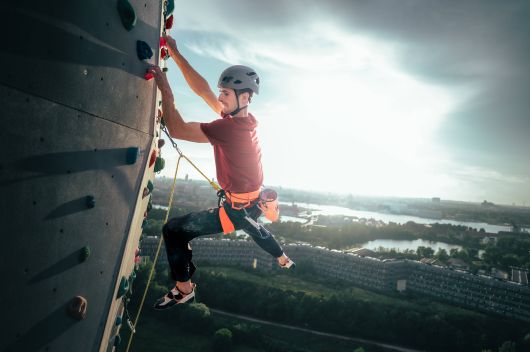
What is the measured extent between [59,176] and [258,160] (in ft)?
8.33

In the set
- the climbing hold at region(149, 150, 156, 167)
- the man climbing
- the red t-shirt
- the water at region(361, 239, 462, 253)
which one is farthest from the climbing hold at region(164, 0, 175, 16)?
the water at region(361, 239, 462, 253)

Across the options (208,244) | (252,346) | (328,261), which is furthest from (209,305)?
(328,261)

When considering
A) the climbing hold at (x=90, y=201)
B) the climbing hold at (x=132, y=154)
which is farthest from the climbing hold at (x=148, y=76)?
the climbing hold at (x=90, y=201)

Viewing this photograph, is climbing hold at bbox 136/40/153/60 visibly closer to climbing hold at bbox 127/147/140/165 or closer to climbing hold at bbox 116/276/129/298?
climbing hold at bbox 127/147/140/165

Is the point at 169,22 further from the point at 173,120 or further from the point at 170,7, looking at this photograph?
the point at 173,120

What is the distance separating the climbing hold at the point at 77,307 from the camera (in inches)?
118

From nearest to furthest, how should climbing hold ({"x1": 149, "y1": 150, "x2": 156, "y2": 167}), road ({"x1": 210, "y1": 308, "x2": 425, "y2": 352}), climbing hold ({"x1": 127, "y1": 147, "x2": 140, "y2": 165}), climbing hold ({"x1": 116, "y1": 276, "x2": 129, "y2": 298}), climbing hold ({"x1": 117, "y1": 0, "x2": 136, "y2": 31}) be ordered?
climbing hold ({"x1": 117, "y1": 0, "x2": 136, "y2": 31}) < climbing hold ({"x1": 127, "y1": 147, "x2": 140, "y2": 165}) < climbing hold ({"x1": 116, "y1": 276, "x2": 129, "y2": 298}) < climbing hold ({"x1": 149, "y1": 150, "x2": 156, "y2": 167}) < road ({"x1": 210, "y1": 308, "x2": 425, "y2": 352})

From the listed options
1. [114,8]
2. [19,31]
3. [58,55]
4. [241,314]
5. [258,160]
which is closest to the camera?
[19,31]

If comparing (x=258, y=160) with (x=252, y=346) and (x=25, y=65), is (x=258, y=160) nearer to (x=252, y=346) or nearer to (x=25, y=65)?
(x=25, y=65)

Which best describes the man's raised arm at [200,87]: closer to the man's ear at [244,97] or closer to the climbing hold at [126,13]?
the man's ear at [244,97]

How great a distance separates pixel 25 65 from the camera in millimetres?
2424

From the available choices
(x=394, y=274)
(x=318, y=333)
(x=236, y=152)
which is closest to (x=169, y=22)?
(x=236, y=152)

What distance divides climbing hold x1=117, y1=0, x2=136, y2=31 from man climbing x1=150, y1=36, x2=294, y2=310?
100 cm

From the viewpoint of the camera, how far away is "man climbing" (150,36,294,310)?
163 inches
